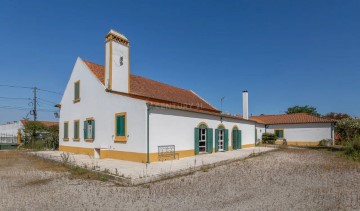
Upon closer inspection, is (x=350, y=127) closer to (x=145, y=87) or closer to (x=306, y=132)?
(x=306, y=132)

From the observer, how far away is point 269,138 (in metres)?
30.5

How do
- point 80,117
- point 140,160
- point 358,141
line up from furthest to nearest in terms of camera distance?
point 80,117, point 358,141, point 140,160

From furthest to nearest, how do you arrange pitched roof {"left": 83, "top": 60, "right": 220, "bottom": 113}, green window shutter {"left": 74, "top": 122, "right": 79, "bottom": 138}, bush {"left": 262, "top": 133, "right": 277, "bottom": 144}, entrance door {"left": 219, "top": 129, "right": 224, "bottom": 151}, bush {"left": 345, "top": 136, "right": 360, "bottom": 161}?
bush {"left": 262, "top": 133, "right": 277, "bottom": 144} → entrance door {"left": 219, "top": 129, "right": 224, "bottom": 151} → green window shutter {"left": 74, "top": 122, "right": 79, "bottom": 138} → pitched roof {"left": 83, "top": 60, "right": 220, "bottom": 113} → bush {"left": 345, "top": 136, "right": 360, "bottom": 161}

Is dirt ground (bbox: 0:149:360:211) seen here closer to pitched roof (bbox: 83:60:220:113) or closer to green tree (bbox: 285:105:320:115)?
pitched roof (bbox: 83:60:220:113)

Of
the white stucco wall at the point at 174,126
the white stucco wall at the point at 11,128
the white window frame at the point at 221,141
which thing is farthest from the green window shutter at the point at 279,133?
the white stucco wall at the point at 11,128

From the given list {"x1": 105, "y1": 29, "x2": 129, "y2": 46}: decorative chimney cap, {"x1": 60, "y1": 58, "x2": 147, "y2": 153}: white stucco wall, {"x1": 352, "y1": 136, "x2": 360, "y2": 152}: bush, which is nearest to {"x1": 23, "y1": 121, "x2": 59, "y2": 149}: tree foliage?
{"x1": 60, "y1": 58, "x2": 147, "y2": 153}: white stucco wall

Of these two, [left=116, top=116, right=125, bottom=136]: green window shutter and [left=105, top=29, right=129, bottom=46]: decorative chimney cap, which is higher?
[left=105, top=29, right=129, bottom=46]: decorative chimney cap

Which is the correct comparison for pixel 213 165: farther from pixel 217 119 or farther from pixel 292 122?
pixel 292 122

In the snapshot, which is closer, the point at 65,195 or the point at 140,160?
the point at 65,195

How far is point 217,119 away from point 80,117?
1056cm

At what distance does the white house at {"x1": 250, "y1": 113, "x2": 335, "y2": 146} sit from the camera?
1102 inches

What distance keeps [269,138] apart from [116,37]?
23.6 m

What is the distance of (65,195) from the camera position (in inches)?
261

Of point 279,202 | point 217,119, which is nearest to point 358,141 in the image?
point 217,119
